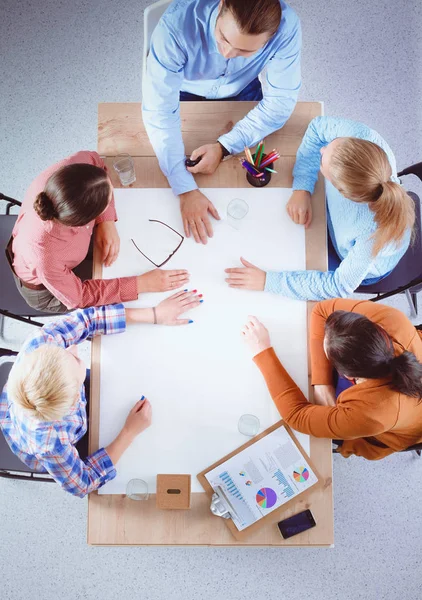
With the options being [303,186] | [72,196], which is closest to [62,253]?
[72,196]

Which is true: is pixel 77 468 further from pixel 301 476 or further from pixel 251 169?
pixel 251 169


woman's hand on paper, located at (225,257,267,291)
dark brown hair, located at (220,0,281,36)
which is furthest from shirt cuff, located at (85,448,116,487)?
dark brown hair, located at (220,0,281,36)

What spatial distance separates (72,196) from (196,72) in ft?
2.37

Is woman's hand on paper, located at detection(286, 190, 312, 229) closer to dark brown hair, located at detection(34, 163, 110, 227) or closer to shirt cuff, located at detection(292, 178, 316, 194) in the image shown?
shirt cuff, located at detection(292, 178, 316, 194)

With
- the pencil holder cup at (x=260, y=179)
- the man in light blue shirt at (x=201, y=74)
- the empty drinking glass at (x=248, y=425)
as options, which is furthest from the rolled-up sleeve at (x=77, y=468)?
the pencil holder cup at (x=260, y=179)

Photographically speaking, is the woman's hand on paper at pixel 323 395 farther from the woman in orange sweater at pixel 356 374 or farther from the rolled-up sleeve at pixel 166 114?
the rolled-up sleeve at pixel 166 114

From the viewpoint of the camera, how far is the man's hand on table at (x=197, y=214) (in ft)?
5.50

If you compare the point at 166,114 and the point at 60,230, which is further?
the point at 166,114

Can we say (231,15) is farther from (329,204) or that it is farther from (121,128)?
(329,204)

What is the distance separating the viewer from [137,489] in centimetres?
151

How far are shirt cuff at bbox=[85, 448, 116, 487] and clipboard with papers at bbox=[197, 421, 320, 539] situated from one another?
10.3 inches

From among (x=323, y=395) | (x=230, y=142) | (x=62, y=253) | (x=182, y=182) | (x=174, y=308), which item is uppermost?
(x=230, y=142)

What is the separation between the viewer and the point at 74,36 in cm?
270

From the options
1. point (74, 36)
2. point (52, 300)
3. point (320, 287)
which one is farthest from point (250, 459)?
point (74, 36)
